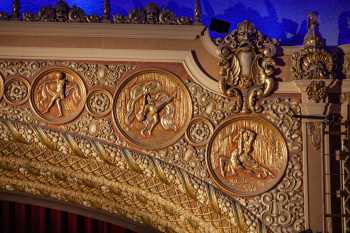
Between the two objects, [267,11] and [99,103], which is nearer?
[99,103]

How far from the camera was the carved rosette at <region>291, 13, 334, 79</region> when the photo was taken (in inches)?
194

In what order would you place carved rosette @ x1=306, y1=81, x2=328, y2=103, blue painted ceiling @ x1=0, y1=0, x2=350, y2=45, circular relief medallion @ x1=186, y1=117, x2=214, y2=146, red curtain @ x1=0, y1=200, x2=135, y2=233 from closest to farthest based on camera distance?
carved rosette @ x1=306, y1=81, x2=328, y2=103 → circular relief medallion @ x1=186, y1=117, x2=214, y2=146 → blue painted ceiling @ x1=0, y1=0, x2=350, y2=45 → red curtain @ x1=0, y1=200, x2=135, y2=233

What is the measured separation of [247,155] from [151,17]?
1.17 metres

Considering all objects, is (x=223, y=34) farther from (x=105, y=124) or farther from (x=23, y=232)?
(x=23, y=232)

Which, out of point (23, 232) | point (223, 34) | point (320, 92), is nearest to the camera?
point (320, 92)

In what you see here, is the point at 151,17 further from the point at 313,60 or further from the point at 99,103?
the point at 313,60

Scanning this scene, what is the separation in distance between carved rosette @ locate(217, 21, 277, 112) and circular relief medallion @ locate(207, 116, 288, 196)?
14cm

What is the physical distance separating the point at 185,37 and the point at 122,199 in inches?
53.4

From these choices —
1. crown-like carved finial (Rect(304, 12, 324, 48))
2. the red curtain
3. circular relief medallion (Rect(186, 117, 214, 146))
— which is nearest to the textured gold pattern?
circular relief medallion (Rect(186, 117, 214, 146))

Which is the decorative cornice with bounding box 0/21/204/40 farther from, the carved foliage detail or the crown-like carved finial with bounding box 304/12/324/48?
the crown-like carved finial with bounding box 304/12/324/48

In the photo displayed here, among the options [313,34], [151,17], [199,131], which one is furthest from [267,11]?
[199,131]

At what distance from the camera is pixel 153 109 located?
503 centimetres

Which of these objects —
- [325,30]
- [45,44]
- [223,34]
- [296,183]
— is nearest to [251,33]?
[223,34]

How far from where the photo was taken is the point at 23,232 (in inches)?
237
